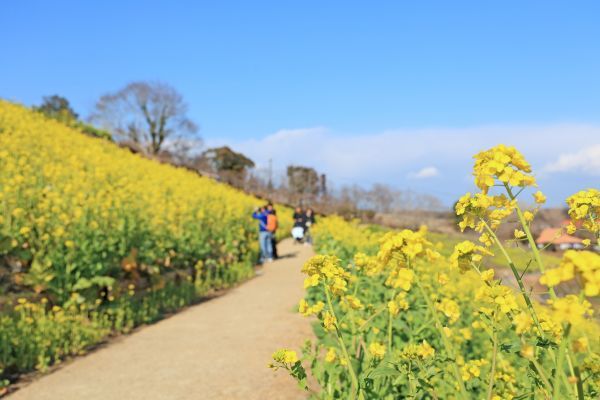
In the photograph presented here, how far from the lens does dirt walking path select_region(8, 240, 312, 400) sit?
4254mm

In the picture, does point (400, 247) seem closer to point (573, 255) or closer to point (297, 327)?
point (573, 255)

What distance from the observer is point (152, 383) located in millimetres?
4508

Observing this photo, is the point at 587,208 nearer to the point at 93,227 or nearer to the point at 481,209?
the point at 481,209

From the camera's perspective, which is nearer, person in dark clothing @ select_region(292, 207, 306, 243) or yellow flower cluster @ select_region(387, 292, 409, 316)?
yellow flower cluster @ select_region(387, 292, 409, 316)

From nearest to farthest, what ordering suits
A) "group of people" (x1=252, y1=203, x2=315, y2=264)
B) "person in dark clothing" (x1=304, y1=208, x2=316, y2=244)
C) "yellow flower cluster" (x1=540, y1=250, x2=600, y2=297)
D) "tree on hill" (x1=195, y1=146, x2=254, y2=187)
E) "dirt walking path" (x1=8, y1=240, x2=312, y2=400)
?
"yellow flower cluster" (x1=540, y1=250, x2=600, y2=297) → "dirt walking path" (x1=8, y1=240, x2=312, y2=400) → "group of people" (x1=252, y1=203, x2=315, y2=264) → "person in dark clothing" (x1=304, y1=208, x2=316, y2=244) → "tree on hill" (x1=195, y1=146, x2=254, y2=187)

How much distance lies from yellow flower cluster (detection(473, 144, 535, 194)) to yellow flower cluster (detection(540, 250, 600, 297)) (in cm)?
60

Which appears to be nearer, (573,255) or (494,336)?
(573,255)

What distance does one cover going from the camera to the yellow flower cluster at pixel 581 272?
3.38 feet

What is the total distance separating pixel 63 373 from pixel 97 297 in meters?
1.75

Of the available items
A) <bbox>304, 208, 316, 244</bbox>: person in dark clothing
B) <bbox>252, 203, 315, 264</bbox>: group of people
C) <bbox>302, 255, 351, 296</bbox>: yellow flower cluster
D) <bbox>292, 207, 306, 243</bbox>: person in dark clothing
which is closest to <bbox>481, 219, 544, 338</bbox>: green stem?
<bbox>302, 255, 351, 296</bbox>: yellow flower cluster

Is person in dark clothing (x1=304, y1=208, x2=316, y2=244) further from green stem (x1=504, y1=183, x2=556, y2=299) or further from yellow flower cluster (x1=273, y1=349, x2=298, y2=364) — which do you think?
green stem (x1=504, y1=183, x2=556, y2=299)

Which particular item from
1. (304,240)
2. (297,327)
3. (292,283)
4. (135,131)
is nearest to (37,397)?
(297,327)

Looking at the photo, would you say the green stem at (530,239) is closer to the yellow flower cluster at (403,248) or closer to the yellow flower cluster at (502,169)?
the yellow flower cluster at (502,169)

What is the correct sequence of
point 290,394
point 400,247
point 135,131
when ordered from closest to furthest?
point 400,247
point 290,394
point 135,131
